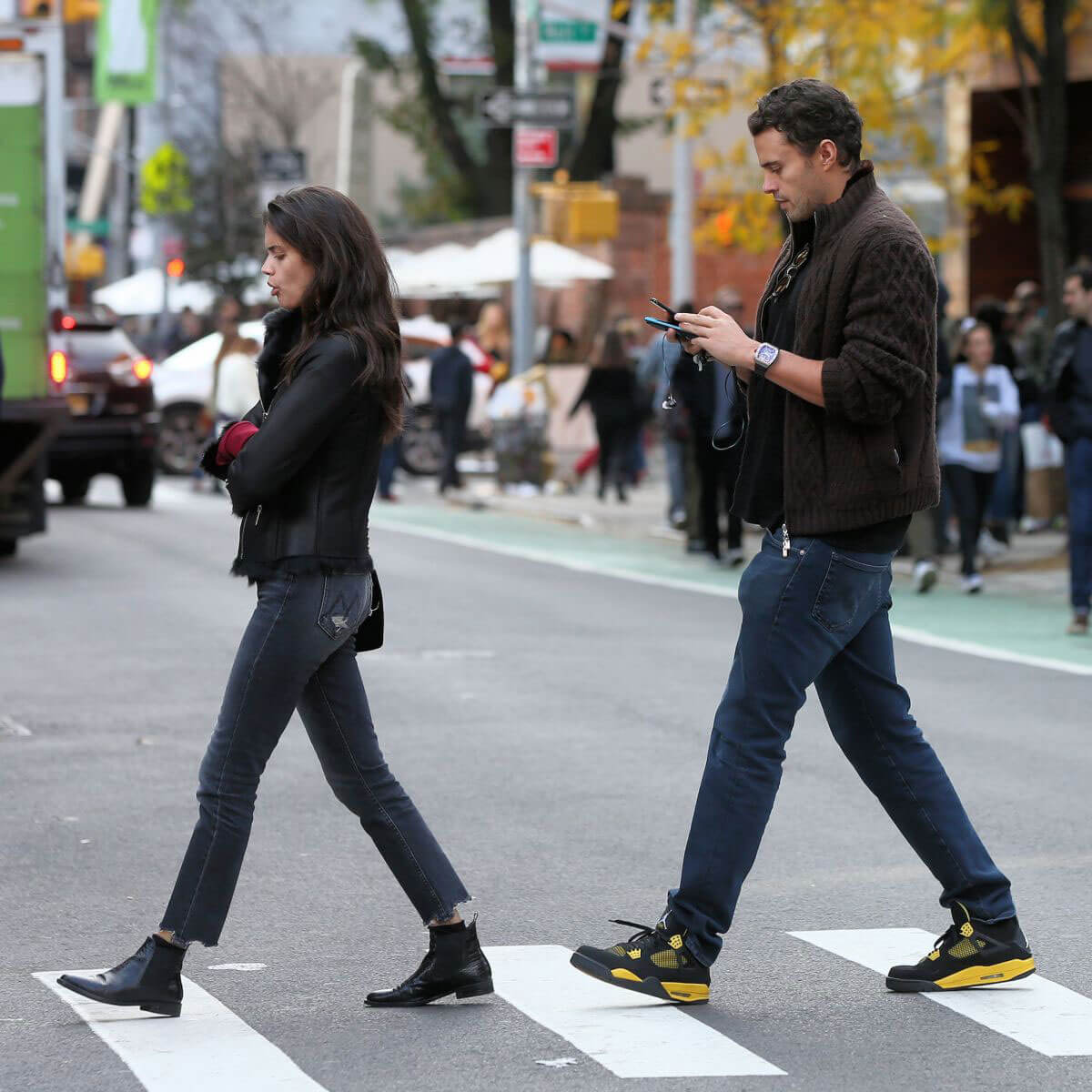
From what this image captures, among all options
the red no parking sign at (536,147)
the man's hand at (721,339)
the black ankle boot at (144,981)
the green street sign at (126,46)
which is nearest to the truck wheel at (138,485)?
the red no parking sign at (536,147)

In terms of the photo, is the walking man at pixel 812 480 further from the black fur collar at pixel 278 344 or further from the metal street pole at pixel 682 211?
the metal street pole at pixel 682 211

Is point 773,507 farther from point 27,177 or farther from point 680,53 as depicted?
point 680,53

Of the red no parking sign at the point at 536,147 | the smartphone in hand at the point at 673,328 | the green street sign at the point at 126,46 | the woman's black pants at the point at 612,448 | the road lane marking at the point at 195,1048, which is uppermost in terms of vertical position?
the green street sign at the point at 126,46

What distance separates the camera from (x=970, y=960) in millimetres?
5480

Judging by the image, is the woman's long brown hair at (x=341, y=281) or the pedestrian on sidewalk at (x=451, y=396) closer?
the woman's long brown hair at (x=341, y=281)

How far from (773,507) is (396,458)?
20.7 metres

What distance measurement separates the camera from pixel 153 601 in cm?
1439

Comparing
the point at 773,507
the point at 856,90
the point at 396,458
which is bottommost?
the point at 396,458

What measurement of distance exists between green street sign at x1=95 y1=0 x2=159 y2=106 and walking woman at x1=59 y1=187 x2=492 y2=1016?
3747cm

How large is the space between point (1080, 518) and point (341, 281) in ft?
27.4

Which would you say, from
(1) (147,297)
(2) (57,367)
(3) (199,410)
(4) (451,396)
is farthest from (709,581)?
(1) (147,297)

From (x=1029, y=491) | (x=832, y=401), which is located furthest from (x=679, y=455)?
(x=832, y=401)

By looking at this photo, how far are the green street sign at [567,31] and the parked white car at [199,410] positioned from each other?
13.0ft

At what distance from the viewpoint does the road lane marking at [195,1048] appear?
188 inches
